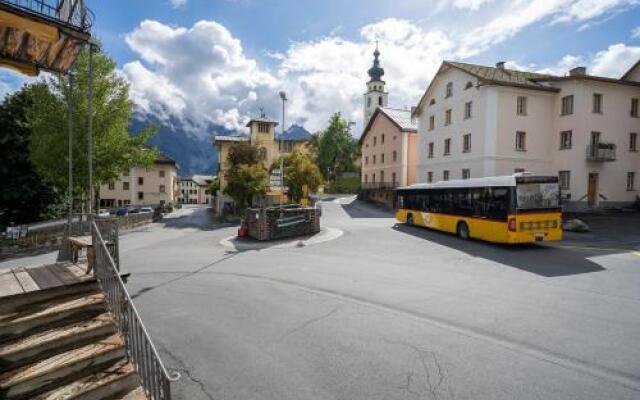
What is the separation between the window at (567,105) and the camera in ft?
87.8

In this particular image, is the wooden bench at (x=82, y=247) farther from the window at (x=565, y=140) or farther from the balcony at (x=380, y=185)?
the balcony at (x=380, y=185)

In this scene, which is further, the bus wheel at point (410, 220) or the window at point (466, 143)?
the window at point (466, 143)

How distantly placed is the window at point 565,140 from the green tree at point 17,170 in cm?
4207

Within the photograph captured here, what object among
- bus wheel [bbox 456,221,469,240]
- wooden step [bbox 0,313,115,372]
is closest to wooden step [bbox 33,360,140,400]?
wooden step [bbox 0,313,115,372]

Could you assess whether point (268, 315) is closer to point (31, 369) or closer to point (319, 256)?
point (31, 369)

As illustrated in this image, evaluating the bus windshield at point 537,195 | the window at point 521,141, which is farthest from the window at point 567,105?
the bus windshield at point 537,195

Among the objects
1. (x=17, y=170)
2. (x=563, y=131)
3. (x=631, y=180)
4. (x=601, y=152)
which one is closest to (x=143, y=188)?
(x=17, y=170)

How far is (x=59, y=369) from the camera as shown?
A: 3.84 m

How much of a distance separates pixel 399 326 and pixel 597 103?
101ft

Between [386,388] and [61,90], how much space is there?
2544 centimetres

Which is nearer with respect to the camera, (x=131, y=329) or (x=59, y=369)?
(x=59, y=369)

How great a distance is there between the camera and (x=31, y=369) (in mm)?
3820

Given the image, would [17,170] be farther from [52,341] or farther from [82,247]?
[52,341]

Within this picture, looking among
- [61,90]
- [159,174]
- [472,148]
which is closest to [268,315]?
[61,90]
